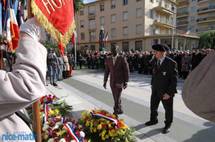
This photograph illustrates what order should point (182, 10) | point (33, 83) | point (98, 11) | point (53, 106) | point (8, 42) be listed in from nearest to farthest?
point (33, 83) < point (8, 42) < point (53, 106) < point (98, 11) < point (182, 10)

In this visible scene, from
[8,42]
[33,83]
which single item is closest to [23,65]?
[33,83]

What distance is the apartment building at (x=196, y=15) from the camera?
73.2 m

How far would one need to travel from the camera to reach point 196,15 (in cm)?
7650

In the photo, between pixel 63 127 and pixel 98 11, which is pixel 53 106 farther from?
pixel 98 11

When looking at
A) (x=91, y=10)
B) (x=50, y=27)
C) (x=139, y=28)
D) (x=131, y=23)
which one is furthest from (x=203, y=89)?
(x=91, y=10)

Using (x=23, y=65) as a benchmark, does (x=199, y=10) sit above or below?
above

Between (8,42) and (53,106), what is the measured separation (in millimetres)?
1640

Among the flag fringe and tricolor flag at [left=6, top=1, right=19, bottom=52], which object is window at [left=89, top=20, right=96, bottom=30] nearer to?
tricolor flag at [left=6, top=1, right=19, bottom=52]

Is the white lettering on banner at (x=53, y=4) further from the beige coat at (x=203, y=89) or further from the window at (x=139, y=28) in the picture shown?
the window at (x=139, y=28)

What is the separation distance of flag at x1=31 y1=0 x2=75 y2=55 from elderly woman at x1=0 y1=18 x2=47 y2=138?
0.61 meters

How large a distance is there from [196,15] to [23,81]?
81.8 meters

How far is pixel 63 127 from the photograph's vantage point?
11.0 feet

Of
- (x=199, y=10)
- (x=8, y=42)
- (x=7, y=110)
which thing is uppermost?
(x=199, y=10)

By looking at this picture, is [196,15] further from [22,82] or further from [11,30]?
[22,82]
